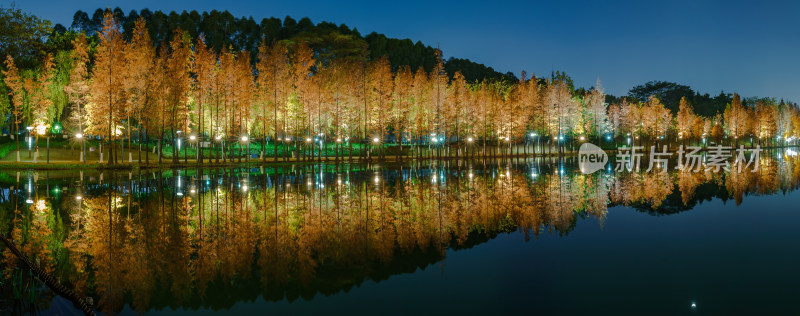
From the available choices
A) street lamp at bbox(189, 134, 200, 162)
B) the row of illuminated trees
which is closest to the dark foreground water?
the row of illuminated trees

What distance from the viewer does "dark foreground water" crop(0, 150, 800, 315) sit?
757 cm

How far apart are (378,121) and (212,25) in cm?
7508

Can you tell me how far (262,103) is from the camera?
5134 cm

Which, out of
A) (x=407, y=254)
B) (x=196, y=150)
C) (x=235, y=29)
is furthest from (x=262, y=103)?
(x=235, y=29)

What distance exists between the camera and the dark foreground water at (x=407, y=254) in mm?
7566

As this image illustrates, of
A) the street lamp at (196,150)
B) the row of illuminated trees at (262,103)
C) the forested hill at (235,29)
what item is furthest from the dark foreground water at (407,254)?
the forested hill at (235,29)

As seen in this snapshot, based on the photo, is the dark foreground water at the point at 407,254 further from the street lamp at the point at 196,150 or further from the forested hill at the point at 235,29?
the forested hill at the point at 235,29

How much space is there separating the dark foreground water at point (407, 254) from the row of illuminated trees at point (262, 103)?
2494cm

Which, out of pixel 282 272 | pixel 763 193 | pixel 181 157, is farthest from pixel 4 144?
pixel 763 193

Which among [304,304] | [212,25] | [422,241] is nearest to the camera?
[304,304]

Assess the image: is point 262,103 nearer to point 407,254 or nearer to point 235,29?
point 407,254

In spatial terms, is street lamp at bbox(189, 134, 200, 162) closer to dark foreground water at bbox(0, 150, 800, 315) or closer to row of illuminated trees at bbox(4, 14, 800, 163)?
row of illuminated trees at bbox(4, 14, 800, 163)

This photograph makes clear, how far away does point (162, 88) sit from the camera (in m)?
43.0

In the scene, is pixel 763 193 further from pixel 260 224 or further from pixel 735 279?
pixel 260 224
